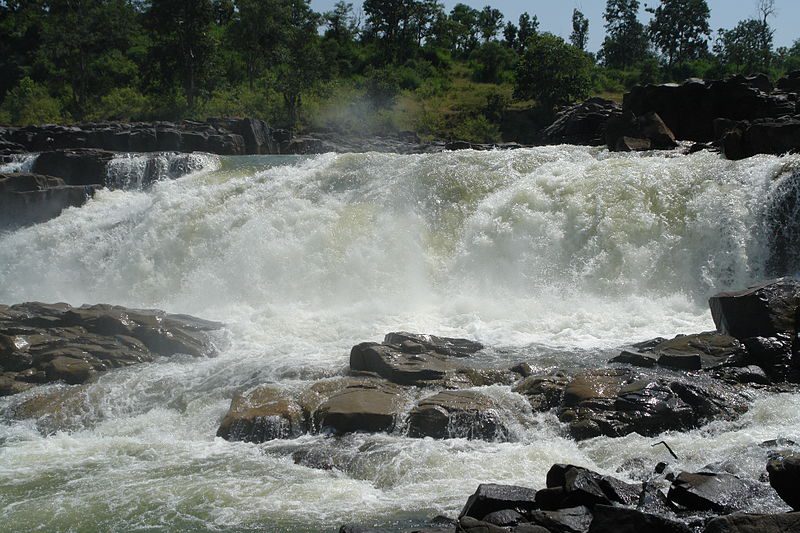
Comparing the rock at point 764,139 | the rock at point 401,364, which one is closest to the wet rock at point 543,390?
the rock at point 401,364

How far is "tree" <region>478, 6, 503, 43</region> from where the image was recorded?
6794cm

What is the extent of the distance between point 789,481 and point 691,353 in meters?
4.61

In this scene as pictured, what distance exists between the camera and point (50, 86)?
155ft

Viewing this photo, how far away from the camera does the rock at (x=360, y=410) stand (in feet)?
29.1

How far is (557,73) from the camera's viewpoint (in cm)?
4500

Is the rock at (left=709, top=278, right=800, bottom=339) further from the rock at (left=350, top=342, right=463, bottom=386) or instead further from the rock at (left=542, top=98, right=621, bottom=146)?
the rock at (left=542, top=98, right=621, bottom=146)

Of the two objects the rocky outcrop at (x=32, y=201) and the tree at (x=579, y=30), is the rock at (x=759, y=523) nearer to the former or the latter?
the rocky outcrop at (x=32, y=201)

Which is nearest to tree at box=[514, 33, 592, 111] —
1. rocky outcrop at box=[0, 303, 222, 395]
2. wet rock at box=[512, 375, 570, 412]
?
rocky outcrop at box=[0, 303, 222, 395]

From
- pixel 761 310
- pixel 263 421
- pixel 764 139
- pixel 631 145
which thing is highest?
pixel 764 139

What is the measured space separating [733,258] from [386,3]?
164 ft

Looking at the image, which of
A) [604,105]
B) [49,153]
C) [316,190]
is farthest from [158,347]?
[604,105]

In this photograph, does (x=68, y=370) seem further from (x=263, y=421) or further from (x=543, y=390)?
(x=543, y=390)

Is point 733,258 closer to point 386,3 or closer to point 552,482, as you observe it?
point 552,482

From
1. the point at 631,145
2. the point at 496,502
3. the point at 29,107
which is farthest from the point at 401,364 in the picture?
the point at 29,107
